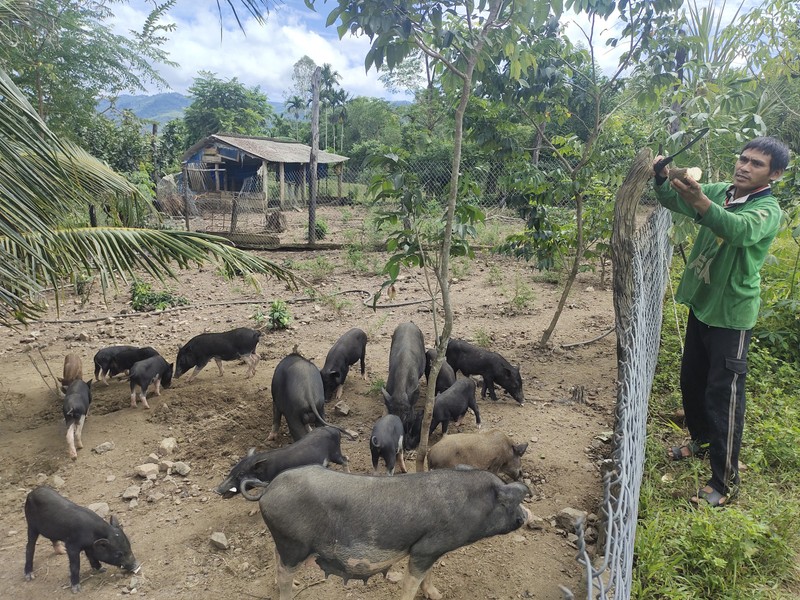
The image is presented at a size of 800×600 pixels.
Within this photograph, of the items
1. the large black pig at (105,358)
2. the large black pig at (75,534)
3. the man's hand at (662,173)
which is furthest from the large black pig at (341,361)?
the man's hand at (662,173)

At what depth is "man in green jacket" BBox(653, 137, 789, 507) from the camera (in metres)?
3.17

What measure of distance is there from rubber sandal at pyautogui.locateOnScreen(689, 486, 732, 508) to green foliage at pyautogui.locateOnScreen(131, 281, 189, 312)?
760cm

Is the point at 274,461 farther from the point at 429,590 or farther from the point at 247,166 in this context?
the point at 247,166

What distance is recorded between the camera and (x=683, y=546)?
2.97 metres

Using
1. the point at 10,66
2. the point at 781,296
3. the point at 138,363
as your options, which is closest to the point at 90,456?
the point at 138,363

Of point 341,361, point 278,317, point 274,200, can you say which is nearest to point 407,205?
point 341,361

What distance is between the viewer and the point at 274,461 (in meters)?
3.87

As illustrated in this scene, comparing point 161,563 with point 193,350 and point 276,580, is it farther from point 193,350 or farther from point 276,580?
point 193,350

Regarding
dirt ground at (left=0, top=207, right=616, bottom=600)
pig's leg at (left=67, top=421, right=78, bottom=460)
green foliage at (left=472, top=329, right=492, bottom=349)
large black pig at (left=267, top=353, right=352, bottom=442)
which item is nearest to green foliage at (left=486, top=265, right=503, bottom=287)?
dirt ground at (left=0, top=207, right=616, bottom=600)

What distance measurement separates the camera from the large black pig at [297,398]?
475 cm

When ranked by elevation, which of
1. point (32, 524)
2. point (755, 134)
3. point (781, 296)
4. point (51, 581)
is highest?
point (755, 134)

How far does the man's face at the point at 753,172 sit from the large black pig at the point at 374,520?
2236 millimetres

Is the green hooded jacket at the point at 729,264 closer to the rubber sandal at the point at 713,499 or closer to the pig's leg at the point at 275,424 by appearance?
the rubber sandal at the point at 713,499

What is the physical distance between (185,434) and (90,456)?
2.50ft
